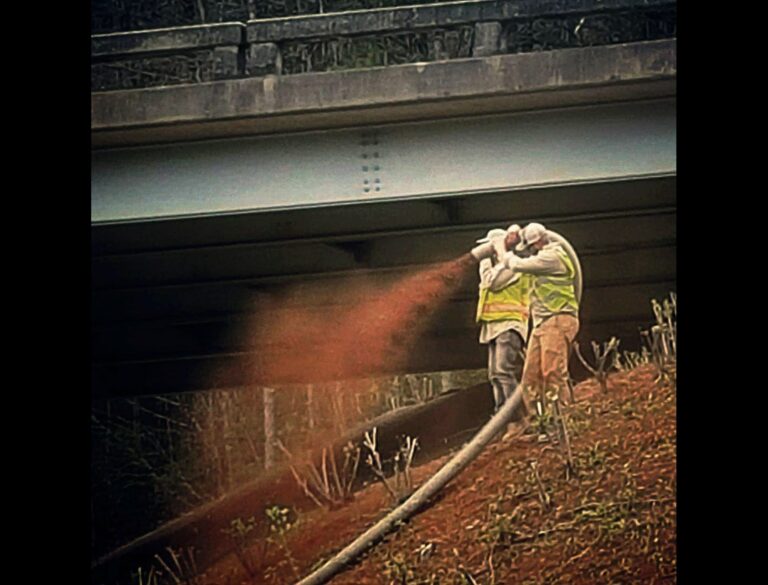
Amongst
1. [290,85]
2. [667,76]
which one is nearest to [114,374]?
[290,85]

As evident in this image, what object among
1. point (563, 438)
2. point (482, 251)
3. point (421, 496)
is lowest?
point (421, 496)

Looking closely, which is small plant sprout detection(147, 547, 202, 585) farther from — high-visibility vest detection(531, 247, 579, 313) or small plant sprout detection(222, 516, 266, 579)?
high-visibility vest detection(531, 247, 579, 313)

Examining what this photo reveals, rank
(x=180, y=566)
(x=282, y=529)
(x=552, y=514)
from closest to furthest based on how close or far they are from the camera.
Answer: (x=552, y=514) → (x=282, y=529) → (x=180, y=566)

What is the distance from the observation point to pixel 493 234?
12070mm

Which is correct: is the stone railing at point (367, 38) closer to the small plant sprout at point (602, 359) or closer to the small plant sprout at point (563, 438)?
the small plant sprout at point (602, 359)

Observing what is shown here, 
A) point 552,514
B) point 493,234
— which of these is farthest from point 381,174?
point 552,514

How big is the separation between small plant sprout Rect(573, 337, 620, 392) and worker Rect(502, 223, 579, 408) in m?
0.12

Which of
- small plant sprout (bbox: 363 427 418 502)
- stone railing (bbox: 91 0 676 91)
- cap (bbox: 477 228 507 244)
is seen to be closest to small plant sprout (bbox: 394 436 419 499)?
small plant sprout (bbox: 363 427 418 502)

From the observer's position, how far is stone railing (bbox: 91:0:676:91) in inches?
466

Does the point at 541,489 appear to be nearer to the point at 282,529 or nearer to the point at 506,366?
the point at 506,366

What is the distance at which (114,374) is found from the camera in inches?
500

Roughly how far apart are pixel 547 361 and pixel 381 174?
1.48 metres

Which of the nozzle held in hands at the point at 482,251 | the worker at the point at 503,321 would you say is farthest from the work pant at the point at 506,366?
the nozzle held in hands at the point at 482,251
